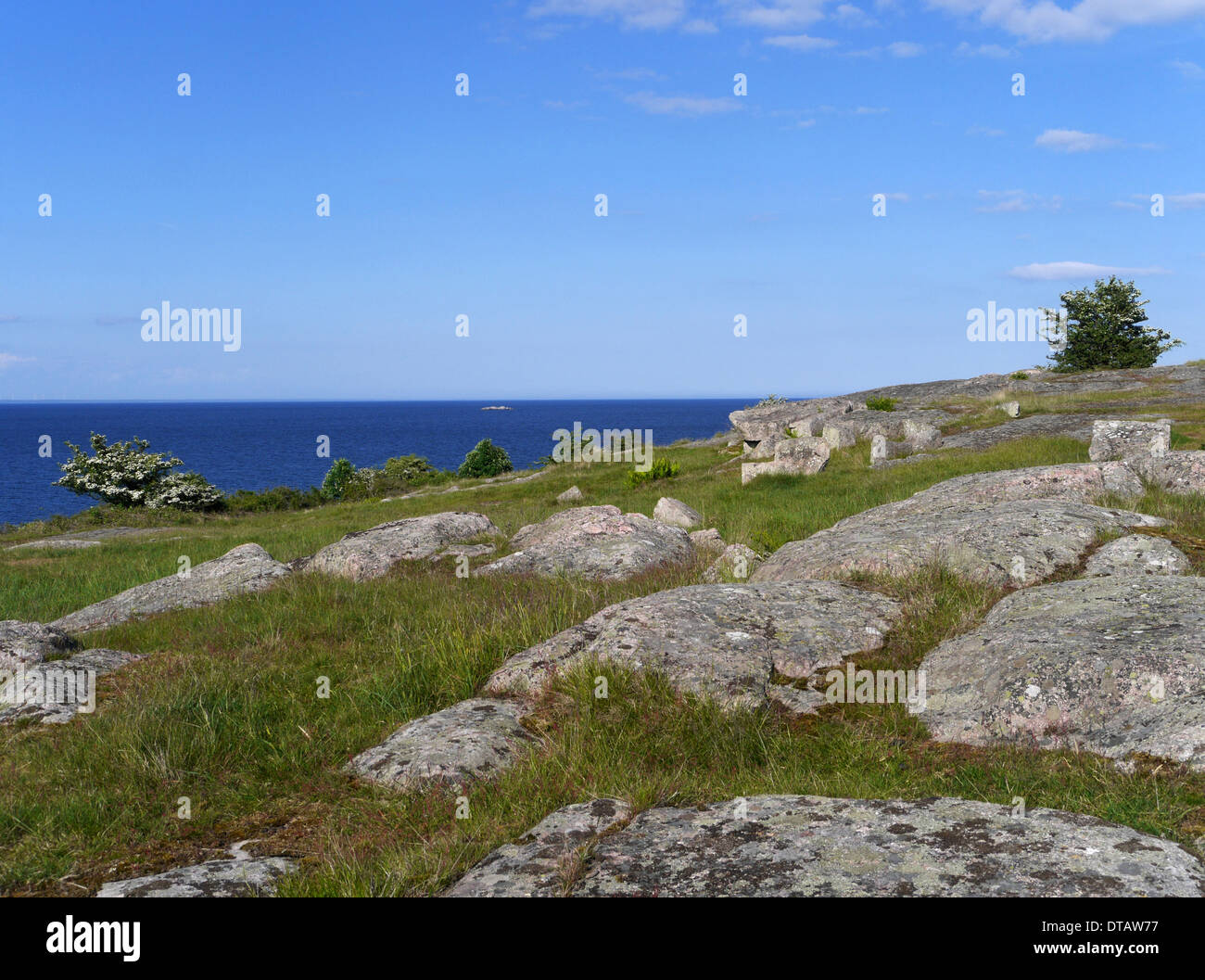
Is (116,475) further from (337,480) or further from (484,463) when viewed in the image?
(484,463)

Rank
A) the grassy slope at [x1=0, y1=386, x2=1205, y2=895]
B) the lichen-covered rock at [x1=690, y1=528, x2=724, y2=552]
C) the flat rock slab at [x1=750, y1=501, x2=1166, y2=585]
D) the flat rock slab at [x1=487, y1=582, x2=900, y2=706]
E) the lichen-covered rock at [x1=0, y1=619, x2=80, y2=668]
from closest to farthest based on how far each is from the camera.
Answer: the grassy slope at [x1=0, y1=386, x2=1205, y2=895]
the flat rock slab at [x1=487, y1=582, x2=900, y2=706]
the flat rock slab at [x1=750, y1=501, x2=1166, y2=585]
the lichen-covered rock at [x1=0, y1=619, x2=80, y2=668]
the lichen-covered rock at [x1=690, y1=528, x2=724, y2=552]

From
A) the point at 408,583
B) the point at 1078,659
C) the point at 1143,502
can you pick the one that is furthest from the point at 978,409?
the point at 1078,659

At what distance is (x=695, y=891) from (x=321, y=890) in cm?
207

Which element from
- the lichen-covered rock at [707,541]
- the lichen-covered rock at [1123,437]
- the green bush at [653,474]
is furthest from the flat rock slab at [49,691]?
the green bush at [653,474]

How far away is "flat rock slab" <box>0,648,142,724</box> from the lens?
869 cm

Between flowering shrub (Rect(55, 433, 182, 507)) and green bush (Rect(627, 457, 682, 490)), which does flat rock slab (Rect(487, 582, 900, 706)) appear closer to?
green bush (Rect(627, 457, 682, 490))

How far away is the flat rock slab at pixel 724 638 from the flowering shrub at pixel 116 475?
46.8 metres

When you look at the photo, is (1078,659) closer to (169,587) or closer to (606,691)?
(606,691)

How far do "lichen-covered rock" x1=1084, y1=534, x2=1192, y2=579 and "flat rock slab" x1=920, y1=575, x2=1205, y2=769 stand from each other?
5.13 feet

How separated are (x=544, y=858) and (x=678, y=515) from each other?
47.7 ft

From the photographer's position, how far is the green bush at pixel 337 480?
53.9 m

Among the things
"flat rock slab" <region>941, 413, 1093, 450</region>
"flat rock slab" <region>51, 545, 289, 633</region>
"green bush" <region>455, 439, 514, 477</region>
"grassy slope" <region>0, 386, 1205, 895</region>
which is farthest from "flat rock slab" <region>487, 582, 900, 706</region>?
"green bush" <region>455, 439, 514, 477</region>

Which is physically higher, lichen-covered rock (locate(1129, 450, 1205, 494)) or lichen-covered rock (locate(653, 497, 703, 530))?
lichen-covered rock (locate(1129, 450, 1205, 494))

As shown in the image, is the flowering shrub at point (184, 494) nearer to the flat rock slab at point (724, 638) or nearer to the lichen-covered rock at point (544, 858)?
the flat rock slab at point (724, 638)
